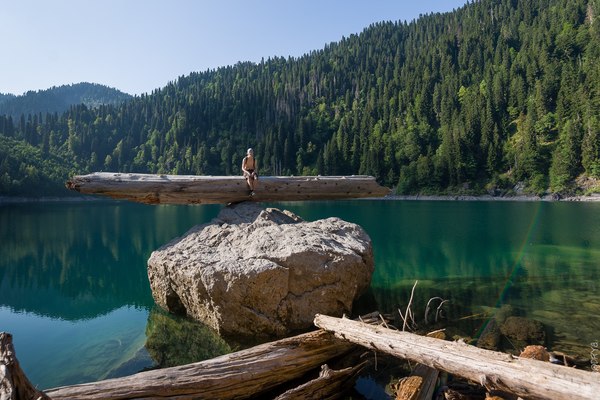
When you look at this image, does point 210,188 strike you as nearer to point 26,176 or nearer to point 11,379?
point 11,379

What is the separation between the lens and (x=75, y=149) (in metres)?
162

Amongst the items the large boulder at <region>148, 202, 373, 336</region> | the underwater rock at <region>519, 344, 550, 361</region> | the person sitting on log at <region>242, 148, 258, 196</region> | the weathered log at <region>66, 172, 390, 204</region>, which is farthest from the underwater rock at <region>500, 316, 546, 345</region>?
the person sitting on log at <region>242, 148, 258, 196</region>

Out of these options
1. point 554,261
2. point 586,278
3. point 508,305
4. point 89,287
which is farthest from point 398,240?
point 89,287

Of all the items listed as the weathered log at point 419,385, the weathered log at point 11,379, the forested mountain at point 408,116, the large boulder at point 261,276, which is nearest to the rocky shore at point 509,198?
the forested mountain at point 408,116

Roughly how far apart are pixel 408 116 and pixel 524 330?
134079mm

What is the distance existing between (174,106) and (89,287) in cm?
18335

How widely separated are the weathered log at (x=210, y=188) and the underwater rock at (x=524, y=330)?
6.40m

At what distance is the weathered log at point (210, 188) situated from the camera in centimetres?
1101

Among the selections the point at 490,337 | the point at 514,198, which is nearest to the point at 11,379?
the point at 490,337

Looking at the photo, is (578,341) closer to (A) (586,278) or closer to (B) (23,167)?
(A) (586,278)

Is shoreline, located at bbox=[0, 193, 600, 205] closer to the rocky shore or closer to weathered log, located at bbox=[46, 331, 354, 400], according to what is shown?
the rocky shore

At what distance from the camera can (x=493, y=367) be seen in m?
3.69

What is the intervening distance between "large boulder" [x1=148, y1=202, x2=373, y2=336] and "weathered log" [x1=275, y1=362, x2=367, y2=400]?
2.52 meters

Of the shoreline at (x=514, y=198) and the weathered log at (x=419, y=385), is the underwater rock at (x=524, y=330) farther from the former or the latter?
the shoreline at (x=514, y=198)
